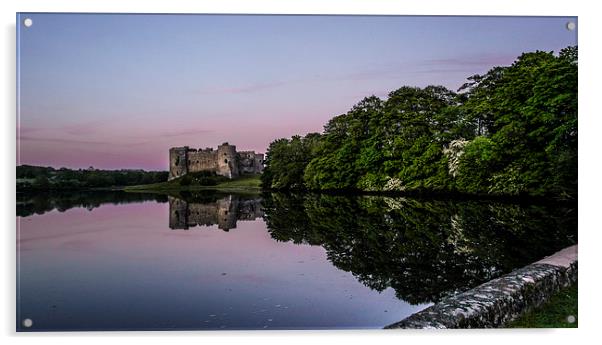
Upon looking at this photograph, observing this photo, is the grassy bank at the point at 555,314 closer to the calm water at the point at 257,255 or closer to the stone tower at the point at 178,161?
the calm water at the point at 257,255

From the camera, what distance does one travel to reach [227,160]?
4.74 metres

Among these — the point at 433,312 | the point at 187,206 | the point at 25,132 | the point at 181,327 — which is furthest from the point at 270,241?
the point at 25,132

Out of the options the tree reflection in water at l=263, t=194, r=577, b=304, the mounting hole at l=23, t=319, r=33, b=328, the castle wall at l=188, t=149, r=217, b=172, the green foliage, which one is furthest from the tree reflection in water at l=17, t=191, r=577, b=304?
the mounting hole at l=23, t=319, r=33, b=328

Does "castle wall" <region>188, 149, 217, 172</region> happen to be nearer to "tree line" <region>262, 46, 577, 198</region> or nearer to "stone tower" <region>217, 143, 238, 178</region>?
"stone tower" <region>217, 143, 238, 178</region>

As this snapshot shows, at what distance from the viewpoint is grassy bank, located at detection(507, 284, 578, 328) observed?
3688 mm

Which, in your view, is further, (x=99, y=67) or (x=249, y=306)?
(x=99, y=67)

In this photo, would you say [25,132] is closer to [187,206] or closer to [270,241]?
[187,206]

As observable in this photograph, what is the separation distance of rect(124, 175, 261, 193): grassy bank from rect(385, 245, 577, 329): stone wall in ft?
6.15

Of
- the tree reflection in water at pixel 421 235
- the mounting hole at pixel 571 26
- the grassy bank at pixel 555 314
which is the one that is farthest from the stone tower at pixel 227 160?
the mounting hole at pixel 571 26

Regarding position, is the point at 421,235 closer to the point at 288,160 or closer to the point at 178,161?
the point at 288,160

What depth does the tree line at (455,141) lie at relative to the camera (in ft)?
15.1

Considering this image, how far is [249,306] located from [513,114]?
10.6 feet

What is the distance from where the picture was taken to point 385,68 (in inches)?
179
